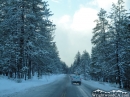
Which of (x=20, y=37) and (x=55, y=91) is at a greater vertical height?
(x=20, y=37)

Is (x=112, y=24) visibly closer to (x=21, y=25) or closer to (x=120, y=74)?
(x=120, y=74)

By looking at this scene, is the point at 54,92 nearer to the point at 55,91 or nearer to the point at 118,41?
the point at 55,91

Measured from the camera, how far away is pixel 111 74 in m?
33.1

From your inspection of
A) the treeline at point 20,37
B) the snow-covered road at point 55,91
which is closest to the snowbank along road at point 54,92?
the snow-covered road at point 55,91

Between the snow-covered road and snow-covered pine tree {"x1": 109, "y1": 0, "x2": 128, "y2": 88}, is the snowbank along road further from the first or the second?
snow-covered pine tree {"x1": 109, "y1": 0, "x2": 128, "y2": 88}

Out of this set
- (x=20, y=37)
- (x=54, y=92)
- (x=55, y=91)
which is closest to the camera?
(x=54, y=92)

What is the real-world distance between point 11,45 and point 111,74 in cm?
1652

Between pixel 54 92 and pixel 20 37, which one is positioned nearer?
pixel 54 92

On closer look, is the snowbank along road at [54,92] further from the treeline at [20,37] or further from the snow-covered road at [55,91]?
the treeline at [20,37]

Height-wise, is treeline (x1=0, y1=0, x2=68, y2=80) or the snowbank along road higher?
treeline (x1=0, y1=0, x2=68, y2=80)

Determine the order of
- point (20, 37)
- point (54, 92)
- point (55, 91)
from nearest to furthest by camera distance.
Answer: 1. point (54, 92)
2. point (55, 91)
3. point (20, 37)

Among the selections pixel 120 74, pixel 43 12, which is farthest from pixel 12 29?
pixel 120 74

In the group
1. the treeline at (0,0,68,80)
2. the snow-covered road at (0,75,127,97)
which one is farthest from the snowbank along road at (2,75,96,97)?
the treeline at (0,0,68,80)

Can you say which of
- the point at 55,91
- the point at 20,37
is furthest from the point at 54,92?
the point at 20,37
